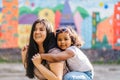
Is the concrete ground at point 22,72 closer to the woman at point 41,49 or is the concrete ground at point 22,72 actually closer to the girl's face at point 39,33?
the woman at point 41,49

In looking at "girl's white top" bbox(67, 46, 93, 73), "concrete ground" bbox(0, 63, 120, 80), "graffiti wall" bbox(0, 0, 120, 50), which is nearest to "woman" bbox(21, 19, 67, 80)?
"girl's white top" bbox(67, 46, 93, 73)

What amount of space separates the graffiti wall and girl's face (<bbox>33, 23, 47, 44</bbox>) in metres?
9.14

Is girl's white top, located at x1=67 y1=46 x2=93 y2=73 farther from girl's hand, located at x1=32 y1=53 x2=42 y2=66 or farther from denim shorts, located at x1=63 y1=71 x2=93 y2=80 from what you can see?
girl's hand, located at x1=32 y1=53 x2=42 y2=66

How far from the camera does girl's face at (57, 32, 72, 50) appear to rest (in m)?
4.11

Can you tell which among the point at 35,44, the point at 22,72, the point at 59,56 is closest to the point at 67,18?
the point at 22,72

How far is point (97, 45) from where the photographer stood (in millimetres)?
13414

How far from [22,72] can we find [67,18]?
8.87ft

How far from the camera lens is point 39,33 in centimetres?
409

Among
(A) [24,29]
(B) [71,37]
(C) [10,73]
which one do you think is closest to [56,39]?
(B) [71,37]

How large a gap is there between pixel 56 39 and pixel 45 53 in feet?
0.54

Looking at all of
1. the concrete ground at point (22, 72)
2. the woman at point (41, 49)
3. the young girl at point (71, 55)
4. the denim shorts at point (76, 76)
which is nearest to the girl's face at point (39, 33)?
the woman at point (41, 49)

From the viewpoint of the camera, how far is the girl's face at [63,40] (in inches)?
162

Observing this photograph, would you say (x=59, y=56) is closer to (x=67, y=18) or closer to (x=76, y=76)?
(x=76, y=76)

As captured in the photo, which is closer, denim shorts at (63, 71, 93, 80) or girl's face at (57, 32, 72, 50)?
denim shorts at (63, 71, 93, 80)
